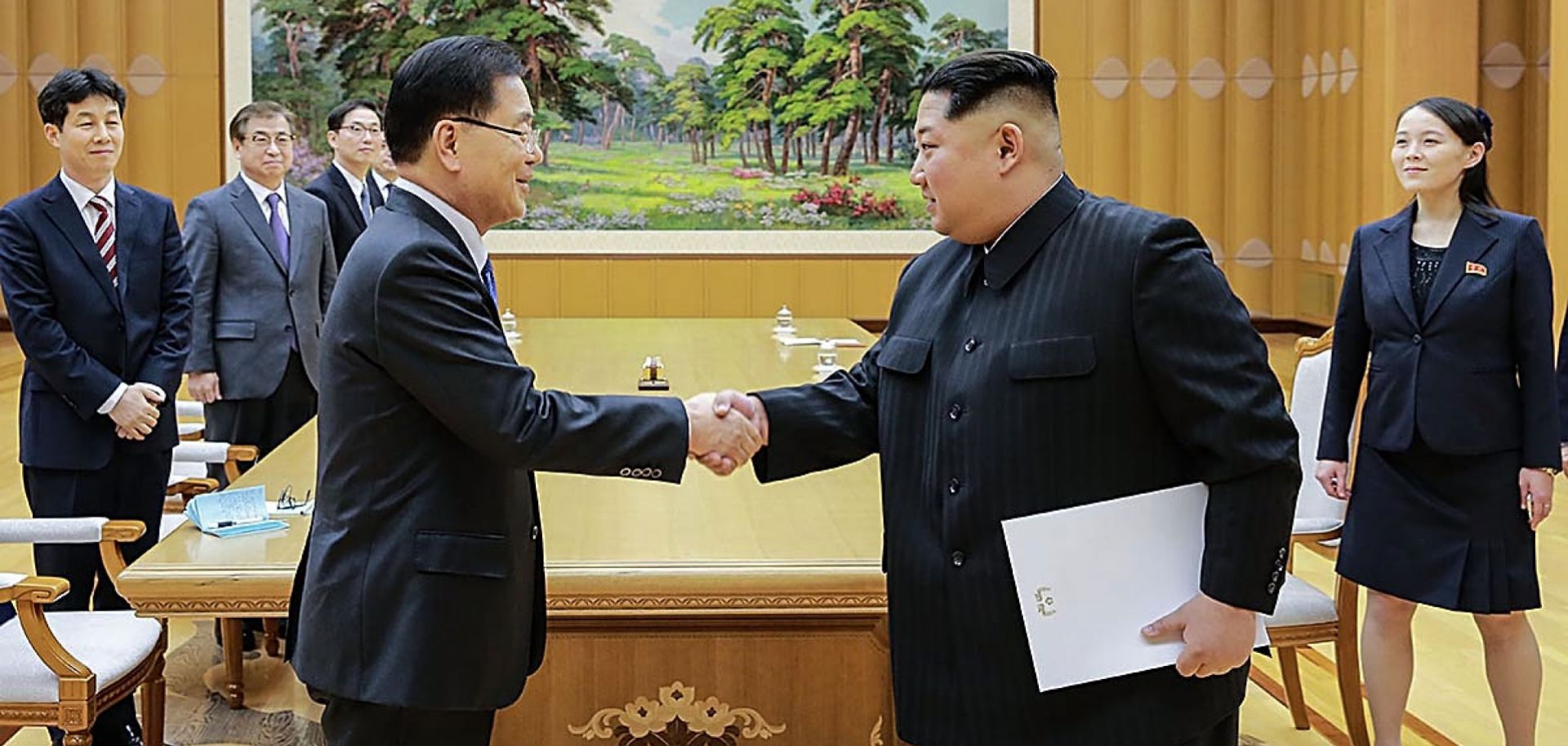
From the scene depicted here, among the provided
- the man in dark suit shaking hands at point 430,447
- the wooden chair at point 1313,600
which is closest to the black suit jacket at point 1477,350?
the wooden chair at point 1313,600

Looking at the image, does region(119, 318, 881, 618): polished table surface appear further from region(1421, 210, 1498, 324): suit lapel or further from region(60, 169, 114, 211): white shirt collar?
region(1421, 210, 1498, 324): suit lapel

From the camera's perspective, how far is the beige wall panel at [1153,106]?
14531 millimetres

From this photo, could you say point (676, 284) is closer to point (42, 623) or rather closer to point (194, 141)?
point (194, 141)

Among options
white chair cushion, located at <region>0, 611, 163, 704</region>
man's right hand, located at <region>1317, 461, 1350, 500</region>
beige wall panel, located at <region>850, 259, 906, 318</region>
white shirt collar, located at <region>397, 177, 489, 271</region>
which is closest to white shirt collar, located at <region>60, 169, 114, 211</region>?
white chair cushion, located at <region>0, 611, 163, 704</region>

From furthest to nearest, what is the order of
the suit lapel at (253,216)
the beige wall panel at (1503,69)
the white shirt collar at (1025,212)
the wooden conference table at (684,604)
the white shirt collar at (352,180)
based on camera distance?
the beige wall panel at (1503,69) → the white shirt collar at (352,180) → the suit lapel at (253,216) → the wooden conference table at (684,604) → the white shirt collar at (1025,212)

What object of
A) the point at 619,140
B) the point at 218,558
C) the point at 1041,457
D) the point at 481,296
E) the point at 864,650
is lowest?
the point at 864,650

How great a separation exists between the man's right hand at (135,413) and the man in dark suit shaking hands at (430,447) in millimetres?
2044

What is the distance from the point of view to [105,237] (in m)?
4.36

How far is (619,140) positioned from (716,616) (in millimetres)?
11978

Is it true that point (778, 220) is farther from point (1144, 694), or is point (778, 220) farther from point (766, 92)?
point (1144, 694)

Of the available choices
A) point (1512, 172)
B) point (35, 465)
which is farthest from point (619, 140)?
point (35, 465)

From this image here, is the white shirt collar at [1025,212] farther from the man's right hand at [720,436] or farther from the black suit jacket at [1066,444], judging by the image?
the man's right hand at [720,436]

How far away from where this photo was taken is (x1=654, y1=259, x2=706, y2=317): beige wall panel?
1459 cm

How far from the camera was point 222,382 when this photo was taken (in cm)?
568
